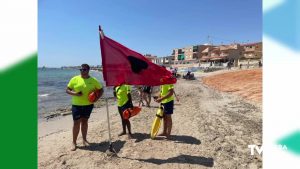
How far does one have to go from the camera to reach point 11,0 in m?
2.37

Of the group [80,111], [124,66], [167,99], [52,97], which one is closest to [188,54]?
[52,97]

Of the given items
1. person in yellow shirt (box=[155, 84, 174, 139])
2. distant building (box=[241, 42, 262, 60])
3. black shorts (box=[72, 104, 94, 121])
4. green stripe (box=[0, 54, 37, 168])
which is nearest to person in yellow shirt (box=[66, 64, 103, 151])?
black shorts (box=[72, 104, 94, 121])

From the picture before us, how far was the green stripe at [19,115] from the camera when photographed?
2385 mm

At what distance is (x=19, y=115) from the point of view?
2.43 meters

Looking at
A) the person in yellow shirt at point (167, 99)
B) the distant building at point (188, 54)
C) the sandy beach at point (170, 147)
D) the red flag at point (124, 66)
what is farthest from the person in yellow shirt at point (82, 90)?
the distant building at point (188, 54)

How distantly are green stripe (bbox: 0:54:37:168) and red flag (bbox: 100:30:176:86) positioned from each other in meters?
2.98

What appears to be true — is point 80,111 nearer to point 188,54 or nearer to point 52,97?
point 52,97

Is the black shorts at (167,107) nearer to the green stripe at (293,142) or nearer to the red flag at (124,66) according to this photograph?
the red flag at (124,66)

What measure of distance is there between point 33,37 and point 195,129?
21.5 ft

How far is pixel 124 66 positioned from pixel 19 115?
326cm

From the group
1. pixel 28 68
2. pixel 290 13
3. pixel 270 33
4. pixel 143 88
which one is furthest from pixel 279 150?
pixel 143 88

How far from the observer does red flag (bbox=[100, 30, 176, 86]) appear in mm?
5441

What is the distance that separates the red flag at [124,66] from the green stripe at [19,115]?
9.77ft

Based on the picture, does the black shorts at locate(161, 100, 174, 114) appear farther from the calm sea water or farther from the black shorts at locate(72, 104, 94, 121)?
the calm sea water
